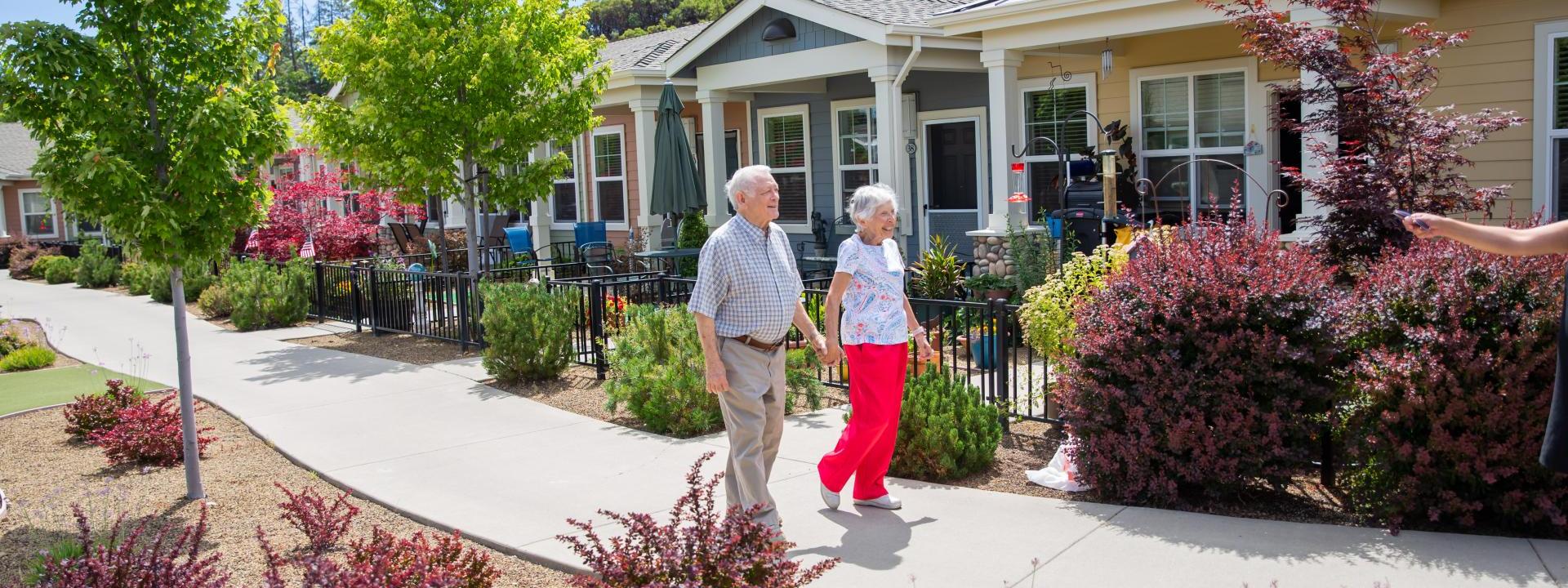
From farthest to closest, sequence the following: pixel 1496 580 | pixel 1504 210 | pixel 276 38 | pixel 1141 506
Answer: pixel 1504 210, pixel 276 38, pixel 1141 506, pixel 1496 580

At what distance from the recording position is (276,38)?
6750 mm

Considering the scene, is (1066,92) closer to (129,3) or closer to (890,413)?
(890,413)

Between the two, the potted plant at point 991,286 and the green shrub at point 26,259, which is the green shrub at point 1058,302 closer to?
the potted plant at point 991,286

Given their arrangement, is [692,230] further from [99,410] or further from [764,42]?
[99,410]

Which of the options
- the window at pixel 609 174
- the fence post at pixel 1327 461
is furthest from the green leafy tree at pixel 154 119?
the window at pixel 609 174

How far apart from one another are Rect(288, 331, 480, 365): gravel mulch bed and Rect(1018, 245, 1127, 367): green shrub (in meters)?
6.01

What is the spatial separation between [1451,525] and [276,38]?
641cm

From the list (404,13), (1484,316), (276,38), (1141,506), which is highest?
(404,13)

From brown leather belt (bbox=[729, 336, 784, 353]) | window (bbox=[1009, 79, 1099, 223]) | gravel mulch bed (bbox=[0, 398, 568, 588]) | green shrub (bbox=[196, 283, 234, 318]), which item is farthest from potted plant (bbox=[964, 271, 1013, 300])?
green shrub (bbox=[196, 283, 234, 318])

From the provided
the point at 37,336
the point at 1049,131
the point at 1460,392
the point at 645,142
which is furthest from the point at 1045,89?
the point at 37,336

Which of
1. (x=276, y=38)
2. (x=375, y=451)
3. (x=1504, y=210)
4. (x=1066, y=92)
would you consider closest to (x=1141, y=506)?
(x=375, y=451)

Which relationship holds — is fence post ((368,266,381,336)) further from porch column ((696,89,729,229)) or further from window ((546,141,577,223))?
window ((546,141,577,223))

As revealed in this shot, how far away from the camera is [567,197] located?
69.1 feet

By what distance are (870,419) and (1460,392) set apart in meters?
2.39
